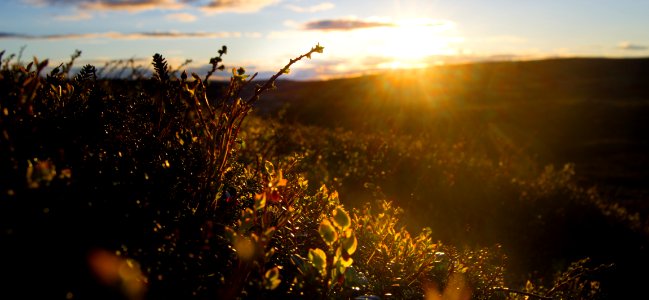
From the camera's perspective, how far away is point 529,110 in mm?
39219

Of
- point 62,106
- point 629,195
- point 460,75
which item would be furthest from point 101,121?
point 460,75

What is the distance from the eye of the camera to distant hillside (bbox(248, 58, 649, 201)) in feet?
71.5

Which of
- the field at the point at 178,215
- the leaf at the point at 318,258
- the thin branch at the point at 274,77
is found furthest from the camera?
the thin branch at the point at 274,77

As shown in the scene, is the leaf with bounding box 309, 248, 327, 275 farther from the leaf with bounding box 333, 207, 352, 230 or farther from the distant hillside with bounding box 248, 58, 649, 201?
the distant hillside with bounding box 248, 58, 649, 201

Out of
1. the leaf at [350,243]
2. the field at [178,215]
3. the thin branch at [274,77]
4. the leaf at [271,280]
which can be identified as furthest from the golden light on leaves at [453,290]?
the thin branch at [274,77]

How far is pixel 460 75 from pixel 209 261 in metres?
80.5

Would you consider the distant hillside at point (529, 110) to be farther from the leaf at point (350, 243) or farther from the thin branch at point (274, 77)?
the leaf at point (350, 243)

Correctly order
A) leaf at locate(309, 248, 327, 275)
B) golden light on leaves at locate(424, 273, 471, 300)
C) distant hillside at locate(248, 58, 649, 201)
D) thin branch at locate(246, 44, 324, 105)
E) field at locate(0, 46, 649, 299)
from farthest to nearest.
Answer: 1. distant hillside at locate(248, 58, 649, 201)
2. golden light on leaves at locate(424, 273, 471, 300)
3. thin branch at locate(246, 44, 324, 105)
4. leaf at locate(309, 248, 327, 275)
5. field at locate(0, 46, 649, 299)

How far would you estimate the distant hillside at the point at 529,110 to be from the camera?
2178 cm

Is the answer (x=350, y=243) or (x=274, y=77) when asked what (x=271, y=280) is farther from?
(x=274, y=77)

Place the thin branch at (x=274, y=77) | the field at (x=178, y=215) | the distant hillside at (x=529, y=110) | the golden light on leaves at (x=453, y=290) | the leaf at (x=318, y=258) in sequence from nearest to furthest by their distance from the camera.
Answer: the field at (x=178, y=215) < the leaf at (x=318, y=258) < the thin branch at (x=274, y=77) < the golden light on leaves at (x=453, y=290) < the distant hillside at (x=529, y=110)

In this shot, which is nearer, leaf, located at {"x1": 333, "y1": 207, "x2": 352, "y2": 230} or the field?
the field

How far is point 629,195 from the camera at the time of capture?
15930 mm

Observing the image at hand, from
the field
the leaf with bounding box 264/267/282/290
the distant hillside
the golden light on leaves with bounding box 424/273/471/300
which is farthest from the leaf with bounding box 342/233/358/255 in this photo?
the distant hillside
